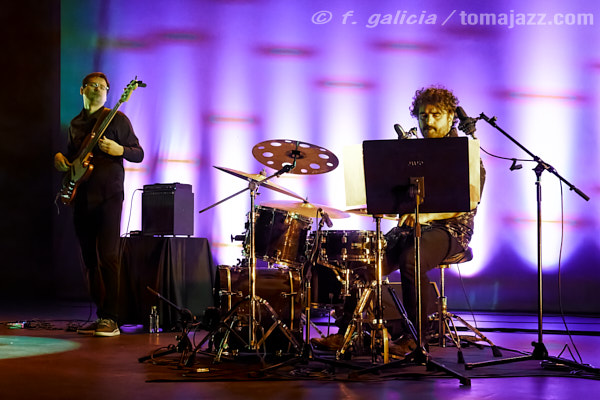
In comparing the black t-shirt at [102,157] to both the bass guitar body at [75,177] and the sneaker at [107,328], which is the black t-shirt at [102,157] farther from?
the sneaker at [107,328]

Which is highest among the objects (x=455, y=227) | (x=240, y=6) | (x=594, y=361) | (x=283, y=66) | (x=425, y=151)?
(x=240, y=6)

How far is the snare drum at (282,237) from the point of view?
4410 mm

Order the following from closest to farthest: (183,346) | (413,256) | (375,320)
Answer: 1. (375,320)
2. (183,346)
3. (413,256)

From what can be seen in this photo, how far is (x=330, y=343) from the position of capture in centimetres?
462

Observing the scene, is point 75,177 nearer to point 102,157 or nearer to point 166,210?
point 102,157

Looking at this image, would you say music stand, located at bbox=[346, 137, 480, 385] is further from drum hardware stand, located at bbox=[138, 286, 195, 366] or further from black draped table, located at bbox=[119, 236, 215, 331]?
black draped table, located at bbox=[119, 236, 215, 331]

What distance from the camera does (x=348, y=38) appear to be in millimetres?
6980

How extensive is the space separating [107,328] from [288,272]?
1464 millimetres

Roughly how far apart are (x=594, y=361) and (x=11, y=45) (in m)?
6.58

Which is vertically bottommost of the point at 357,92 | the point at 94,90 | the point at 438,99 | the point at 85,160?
the point at 85,160

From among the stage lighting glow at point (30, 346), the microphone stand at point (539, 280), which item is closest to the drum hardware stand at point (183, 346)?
the stage lighting glow at point (30, 346)

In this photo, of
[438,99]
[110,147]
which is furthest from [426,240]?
[110,147]

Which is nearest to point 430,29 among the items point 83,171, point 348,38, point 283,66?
point 348,38

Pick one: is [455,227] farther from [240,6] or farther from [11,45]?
[11,45]
